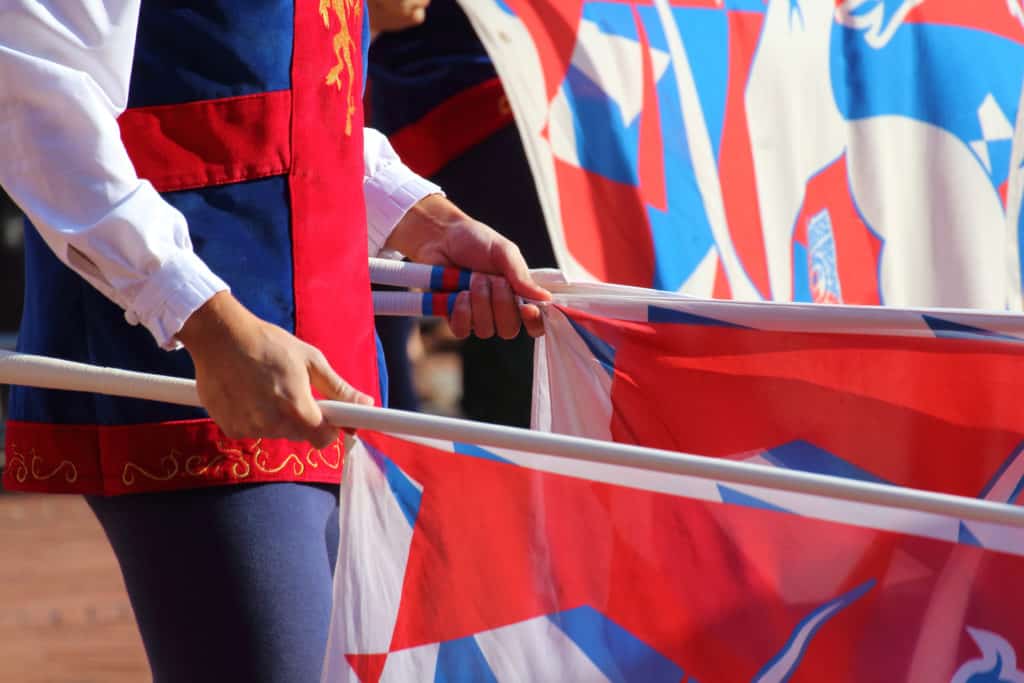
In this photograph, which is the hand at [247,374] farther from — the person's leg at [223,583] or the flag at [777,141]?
the flag at [777,141]

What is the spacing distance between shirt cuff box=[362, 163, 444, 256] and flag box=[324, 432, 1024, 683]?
0.52m

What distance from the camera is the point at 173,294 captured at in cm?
131

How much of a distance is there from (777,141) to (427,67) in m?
0.65

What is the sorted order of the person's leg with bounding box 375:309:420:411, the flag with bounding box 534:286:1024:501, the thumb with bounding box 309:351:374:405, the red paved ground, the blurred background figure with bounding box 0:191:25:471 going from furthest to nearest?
the blurred background figure with bounding box 0:191:25:471, the red paved ground, the person's leg with bounding box 375:309:420:411, the flag with bounding box 534:286:1024:501, the thumb with bounding box 309:351:374:405

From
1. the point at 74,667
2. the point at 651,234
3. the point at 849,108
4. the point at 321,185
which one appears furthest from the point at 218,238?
the point at 74,667

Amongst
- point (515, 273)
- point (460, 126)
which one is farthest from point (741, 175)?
point (515, 273)

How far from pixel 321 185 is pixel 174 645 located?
1.46 feet

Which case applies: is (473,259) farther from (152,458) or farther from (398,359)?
(398,359)

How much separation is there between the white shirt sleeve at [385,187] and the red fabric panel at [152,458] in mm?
440

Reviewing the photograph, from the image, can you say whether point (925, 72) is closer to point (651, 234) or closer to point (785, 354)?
point (651, 234)

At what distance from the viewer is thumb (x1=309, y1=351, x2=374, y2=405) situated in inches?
53.7

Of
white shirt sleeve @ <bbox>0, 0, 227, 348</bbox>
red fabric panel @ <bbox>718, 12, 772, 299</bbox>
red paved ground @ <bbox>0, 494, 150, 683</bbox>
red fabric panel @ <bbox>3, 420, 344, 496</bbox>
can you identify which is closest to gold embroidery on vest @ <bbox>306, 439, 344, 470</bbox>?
red fabric panel @ <bbox>3, 420, 344, 496</bbox>

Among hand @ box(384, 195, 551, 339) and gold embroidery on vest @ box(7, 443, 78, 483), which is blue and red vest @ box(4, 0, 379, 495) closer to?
gold embroidery on vest @ box(7, 443, 78, 483)

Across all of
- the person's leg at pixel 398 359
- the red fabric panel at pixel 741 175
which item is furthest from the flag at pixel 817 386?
the person's leg at pixel 398 359
